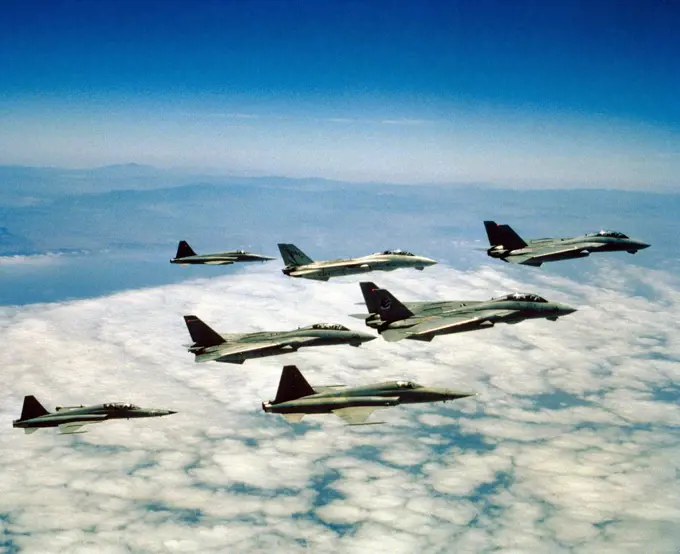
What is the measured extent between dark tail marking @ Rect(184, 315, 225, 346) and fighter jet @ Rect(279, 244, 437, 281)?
1761 centimetres

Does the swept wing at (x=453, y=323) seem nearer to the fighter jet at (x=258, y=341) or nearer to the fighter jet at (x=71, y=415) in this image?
the fighter jet at (x=258, y=341)

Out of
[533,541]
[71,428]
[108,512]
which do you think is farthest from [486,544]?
[71,428]

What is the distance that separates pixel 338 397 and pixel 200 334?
720 inches

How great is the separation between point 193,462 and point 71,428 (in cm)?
14437

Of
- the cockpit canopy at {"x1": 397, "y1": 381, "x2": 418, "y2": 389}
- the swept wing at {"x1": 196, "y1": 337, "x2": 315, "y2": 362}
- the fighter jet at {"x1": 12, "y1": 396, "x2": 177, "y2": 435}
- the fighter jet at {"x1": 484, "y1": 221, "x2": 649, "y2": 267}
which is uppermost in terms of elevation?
the fighter jet at {"x1": 484, "y1": 221, "x2": 649, "y2": 267}

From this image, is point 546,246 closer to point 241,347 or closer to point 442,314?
point 442,314

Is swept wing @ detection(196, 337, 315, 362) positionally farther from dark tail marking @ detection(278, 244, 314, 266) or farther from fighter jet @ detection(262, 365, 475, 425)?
dark tail marking @ detection(278, 244, 314, 266)

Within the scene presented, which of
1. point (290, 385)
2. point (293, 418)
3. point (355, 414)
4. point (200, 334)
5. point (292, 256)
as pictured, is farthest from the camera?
point (292, 256)

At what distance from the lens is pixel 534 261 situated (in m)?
67.8

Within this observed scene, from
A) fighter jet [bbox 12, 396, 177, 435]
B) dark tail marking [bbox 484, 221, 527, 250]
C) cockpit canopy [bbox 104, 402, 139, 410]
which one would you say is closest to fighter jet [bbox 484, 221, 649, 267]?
dark tail marking [bbox 484, 221, 527, 250]

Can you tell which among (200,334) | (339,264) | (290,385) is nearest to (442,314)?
(290,385)

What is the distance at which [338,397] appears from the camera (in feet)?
191

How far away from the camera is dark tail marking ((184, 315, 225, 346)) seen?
62.1 m

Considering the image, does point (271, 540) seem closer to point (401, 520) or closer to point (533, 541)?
point (401, 520)
